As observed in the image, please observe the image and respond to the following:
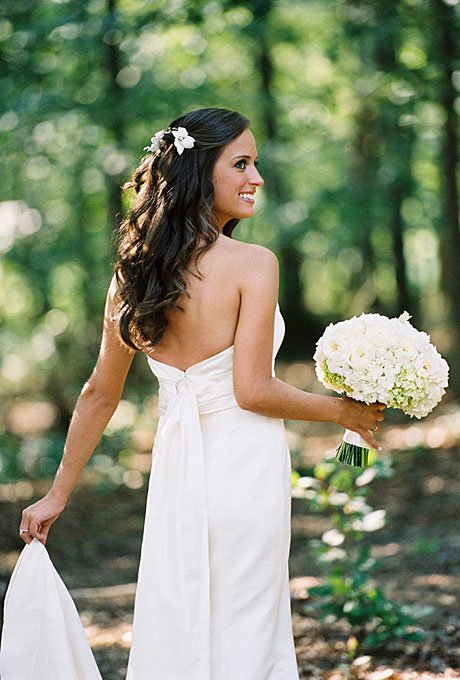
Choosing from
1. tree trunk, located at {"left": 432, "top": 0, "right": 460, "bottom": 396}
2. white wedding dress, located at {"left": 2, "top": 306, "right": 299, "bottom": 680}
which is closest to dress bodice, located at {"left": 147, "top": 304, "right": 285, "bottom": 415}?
white wedding dress, located at {"left": 2, "top": 306, "right": 299, "bottom": 680}

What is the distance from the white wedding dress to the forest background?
144 inches

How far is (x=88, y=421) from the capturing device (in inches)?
127

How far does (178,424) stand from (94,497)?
6584 millimetres

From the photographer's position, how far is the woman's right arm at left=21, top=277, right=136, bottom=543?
124 inches

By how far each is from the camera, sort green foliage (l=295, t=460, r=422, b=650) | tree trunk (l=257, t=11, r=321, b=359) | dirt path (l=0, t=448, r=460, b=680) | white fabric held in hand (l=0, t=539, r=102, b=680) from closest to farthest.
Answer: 1. white fabric held in hand (l=0, t=539, r=102, b=680)
2. green foliage (l=295, t=460, r=422, b=650)
3. dirt path (l=0, t=448, r=460, b=680)
4. tree trunk (l=257, t=11, r=321, b=359)

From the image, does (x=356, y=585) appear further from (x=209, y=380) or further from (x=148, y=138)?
(x=148, y=138)

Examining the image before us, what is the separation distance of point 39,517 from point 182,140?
4.37ft

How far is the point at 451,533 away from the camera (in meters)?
7.05

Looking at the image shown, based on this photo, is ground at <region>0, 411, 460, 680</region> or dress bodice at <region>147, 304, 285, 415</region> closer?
dress bodice at <region>147, 304, 285, 415</region>

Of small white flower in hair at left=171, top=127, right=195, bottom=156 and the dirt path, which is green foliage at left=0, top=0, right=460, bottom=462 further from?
small white flower in hair at left=171, top=127, right=195, bottom=156

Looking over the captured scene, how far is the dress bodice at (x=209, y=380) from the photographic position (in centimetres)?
295

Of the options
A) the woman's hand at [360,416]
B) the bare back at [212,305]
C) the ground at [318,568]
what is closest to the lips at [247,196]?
the bare back at [212,305]

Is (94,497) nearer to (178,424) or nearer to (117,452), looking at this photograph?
(117,452)

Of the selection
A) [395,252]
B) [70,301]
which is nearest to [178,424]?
[395,252]
